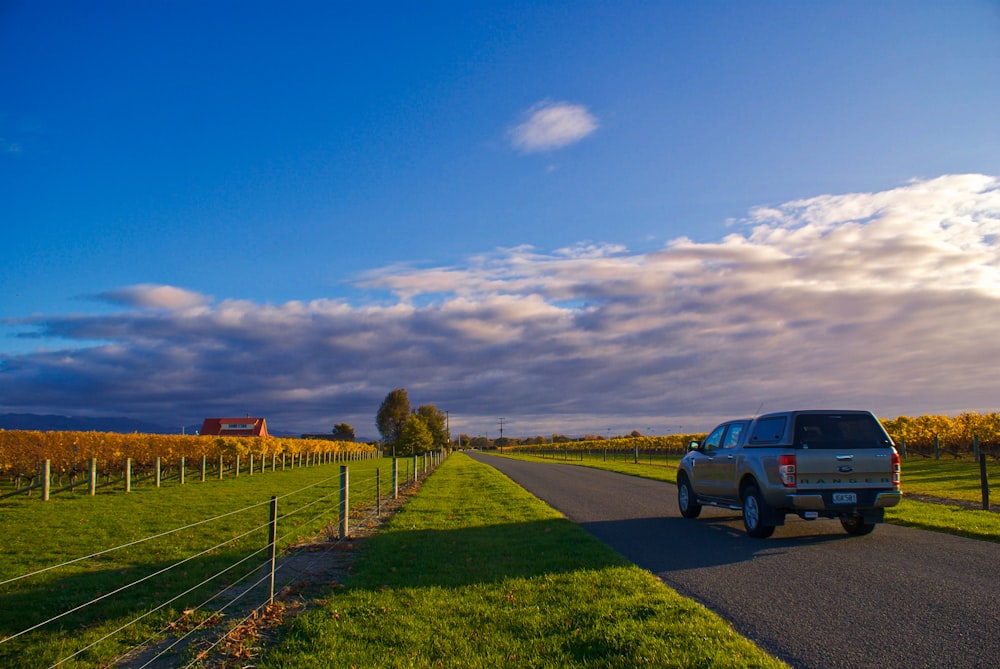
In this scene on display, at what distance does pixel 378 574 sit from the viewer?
8.90 meters

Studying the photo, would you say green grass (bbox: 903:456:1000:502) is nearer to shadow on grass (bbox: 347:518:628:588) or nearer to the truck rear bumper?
the truck rear bumper

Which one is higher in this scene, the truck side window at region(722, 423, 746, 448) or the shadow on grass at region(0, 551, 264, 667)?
the truck side window at region(722, 423, 746, 448)

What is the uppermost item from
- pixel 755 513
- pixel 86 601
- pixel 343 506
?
pixel 343 506

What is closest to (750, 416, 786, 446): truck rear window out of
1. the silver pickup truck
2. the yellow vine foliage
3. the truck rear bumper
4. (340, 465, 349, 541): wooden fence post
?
the silver pickup truck

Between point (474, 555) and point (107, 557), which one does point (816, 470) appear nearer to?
point (474, 555)

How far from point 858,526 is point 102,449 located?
32.3 meters

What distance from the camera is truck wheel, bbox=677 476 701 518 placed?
14.7 meters

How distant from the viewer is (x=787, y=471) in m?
11.1

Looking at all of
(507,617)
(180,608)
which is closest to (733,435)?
(507,617)

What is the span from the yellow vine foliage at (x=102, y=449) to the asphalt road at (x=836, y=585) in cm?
2608

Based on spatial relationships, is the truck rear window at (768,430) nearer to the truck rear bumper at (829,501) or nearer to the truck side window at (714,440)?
the truck rear bumper at (829,501)

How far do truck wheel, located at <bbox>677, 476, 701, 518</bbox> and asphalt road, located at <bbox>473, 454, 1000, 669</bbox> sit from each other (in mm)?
465

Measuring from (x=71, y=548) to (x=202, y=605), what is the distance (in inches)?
260

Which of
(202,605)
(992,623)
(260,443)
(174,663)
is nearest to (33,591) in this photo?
(202,605)
